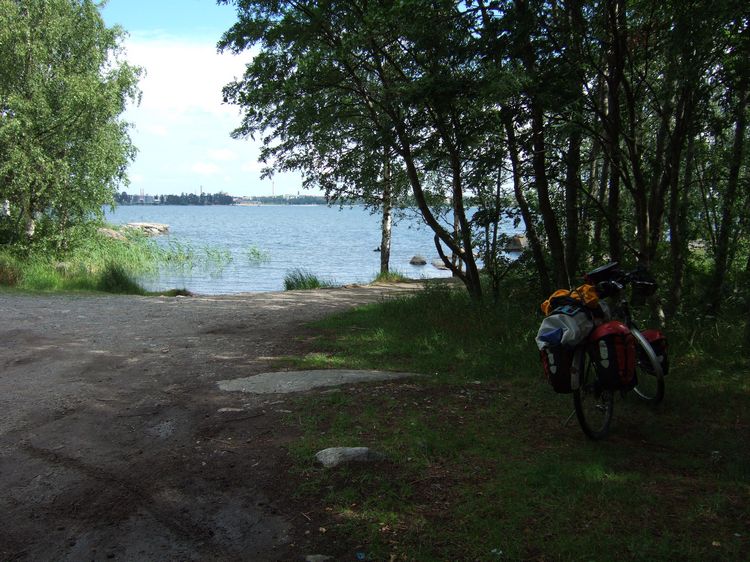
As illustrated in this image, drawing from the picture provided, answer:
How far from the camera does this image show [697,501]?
3504mm

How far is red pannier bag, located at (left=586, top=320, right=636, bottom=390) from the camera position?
4.23m

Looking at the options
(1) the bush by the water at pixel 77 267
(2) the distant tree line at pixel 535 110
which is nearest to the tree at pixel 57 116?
(1) the bush by the water at pixel 77 267

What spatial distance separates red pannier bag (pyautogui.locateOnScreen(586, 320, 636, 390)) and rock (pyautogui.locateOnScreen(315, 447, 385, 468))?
5.55ft

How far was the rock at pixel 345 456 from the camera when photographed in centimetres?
406

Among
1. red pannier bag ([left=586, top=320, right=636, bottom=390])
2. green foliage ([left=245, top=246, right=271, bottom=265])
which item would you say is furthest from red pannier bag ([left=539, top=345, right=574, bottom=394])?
green foliage ([left=245, top=246, right=271, bottom=265])

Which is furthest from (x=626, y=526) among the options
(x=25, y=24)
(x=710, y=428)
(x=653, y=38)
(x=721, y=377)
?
(x=25, y=24)

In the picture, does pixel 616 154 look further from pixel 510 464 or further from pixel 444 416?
pixel 510 464

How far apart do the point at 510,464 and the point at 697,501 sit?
1118mm

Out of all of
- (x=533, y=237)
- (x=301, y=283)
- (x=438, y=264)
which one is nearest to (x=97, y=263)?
(x=301, y=283)

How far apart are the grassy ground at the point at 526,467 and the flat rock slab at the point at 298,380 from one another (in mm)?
383

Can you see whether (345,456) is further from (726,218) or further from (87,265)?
(87,265)

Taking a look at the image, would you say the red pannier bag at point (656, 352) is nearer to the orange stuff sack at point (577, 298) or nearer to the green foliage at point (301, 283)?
the orange stuff sack at point (577, 298)

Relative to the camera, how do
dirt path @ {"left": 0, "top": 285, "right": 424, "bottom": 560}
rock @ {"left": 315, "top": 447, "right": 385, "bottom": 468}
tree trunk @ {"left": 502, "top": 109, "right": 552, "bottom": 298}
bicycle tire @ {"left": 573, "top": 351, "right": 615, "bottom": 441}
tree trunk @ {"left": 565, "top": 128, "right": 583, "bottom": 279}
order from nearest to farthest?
1. dirt path @ {"left": 0, "top": 285, "right": 424, "bottom": 560}
2. rock @ {"left": 315, "top": 447, "right": 385, "bottom": 468}
3. bicycle tire @ {"left": 573, "top": 351, "right": 615, "bottom": 441}
4. tree trunk @ {"left": 565, "top": 128, "right": 583, "bottom": 279}
5. tree trunk @ {"left": 502, "top": 109, "right": 552, "bottom": 298}

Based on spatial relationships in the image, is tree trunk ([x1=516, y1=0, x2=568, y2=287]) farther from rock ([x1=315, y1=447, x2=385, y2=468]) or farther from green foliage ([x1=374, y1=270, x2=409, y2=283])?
green foliage ([x1=374, y1=270, x2=409, y2=283])
